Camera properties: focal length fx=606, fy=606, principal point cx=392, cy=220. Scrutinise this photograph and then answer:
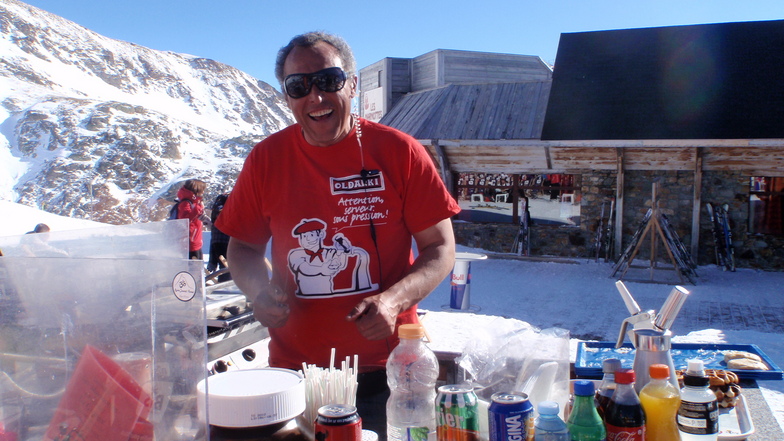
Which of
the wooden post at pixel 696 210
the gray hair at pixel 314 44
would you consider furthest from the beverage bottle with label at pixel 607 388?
the wooden post at pixel 696 210

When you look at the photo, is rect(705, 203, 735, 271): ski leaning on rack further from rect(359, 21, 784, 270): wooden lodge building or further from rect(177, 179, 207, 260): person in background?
rect(177, 179, 207, 260): person in background

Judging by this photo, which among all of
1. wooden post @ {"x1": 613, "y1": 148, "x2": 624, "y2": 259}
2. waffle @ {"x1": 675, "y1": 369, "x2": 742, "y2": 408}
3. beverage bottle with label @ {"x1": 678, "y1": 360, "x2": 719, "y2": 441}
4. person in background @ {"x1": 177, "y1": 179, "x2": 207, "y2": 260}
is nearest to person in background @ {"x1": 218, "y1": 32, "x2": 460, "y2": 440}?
beverage bottle with label @ {"x1": 678, "y1": 360, "x2": 719, "y2": 441}

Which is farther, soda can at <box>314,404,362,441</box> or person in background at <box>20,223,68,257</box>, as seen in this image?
person in background at <box>20,223,68,257</box>

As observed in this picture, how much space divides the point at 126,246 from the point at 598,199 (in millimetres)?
12742

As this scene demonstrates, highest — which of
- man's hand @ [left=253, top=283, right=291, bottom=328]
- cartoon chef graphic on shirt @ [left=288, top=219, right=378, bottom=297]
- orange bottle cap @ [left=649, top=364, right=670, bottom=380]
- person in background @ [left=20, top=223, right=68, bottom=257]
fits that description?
person in background @ [left=20, top=223, right=68, bottom=257]

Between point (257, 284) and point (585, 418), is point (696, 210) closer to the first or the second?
point (257, 284)

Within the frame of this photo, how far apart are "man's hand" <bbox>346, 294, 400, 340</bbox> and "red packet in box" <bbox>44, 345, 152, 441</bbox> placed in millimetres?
586

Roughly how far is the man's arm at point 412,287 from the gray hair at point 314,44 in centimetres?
65

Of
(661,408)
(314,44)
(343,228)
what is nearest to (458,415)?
(661,408)

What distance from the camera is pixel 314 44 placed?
2082 mm

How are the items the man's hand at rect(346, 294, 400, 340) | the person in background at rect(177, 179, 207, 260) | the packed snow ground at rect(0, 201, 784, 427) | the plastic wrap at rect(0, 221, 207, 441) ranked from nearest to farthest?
1. the plastic wrap at rect(0, 221, 207, 441)
2. the man's hand at rect(346, 294, 400, 340)
3. the packed snow ground at rect(0, 201, 784, 427)
4. the person in background at rect(177, 179, 207, 260)

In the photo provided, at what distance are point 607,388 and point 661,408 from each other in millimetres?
131

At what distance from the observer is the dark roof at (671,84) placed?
11602 mm

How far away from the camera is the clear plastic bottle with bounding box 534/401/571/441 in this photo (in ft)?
4.18
